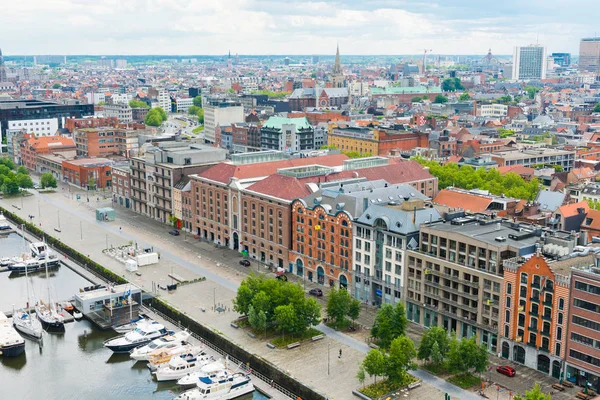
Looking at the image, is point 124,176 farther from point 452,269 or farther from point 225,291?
point 452,269

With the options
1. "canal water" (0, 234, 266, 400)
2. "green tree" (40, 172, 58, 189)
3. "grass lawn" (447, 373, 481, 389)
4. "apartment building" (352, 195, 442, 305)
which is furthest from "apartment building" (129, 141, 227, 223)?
"grass lawn" (447, 373, 481, 389)

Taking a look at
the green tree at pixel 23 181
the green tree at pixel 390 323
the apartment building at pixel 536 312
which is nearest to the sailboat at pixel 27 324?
the green tree at pixel 390 323

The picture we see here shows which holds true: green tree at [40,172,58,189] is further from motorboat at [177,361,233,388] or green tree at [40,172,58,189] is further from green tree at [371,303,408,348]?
green tree at [371,303,408,348]

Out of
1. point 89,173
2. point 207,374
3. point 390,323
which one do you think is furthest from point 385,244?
point 89,173

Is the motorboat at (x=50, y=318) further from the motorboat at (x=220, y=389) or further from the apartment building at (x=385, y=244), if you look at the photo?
the apartment building at (x=385, y=244)

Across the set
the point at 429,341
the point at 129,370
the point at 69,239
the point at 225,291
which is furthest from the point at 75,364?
the point at 69,239

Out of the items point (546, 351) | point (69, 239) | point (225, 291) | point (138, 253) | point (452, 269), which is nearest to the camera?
point (546, 351)
